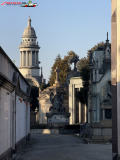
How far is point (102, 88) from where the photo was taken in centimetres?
3584

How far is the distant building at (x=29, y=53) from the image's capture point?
150250 millimetres

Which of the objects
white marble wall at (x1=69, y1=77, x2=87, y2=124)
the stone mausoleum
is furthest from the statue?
white marble wall at (x1=69, y1=77, x2=87, y2=124)

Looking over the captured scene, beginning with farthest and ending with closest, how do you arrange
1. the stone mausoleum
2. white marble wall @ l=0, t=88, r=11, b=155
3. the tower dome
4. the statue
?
the tower dome < the statue < the stone mausoleum < white marble wall @ l=0, t=88, r=11, b=155

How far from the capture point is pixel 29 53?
500 feet

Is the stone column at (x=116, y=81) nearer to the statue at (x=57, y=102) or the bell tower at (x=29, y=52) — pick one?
the statue at (x=57, y=102)

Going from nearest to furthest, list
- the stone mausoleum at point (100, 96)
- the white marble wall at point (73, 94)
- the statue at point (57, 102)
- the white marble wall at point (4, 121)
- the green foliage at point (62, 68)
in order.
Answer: the white marble wall at point (4, 121), the stone mausoleum at point (100, 96), the statue at point (57, 102), the white marble wall at point (73, 94), the green foliage at point (62, 68)

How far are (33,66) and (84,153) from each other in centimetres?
13625

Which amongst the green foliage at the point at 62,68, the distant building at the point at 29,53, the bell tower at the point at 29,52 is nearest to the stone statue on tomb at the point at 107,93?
the green foliage at the point at 62,68

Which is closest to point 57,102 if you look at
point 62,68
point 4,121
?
point 4,121

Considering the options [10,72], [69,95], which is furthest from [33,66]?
[10,72]

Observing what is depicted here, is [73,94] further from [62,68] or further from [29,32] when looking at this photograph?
[29,32]

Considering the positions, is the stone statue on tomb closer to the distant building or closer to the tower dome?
the distant building

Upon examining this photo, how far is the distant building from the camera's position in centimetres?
15025

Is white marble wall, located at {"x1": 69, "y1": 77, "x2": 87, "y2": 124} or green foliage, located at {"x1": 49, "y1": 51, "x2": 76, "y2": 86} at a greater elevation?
green foliage, located at {"x1": 49, "y1": 51, "x2": 76, "y2": 86}
